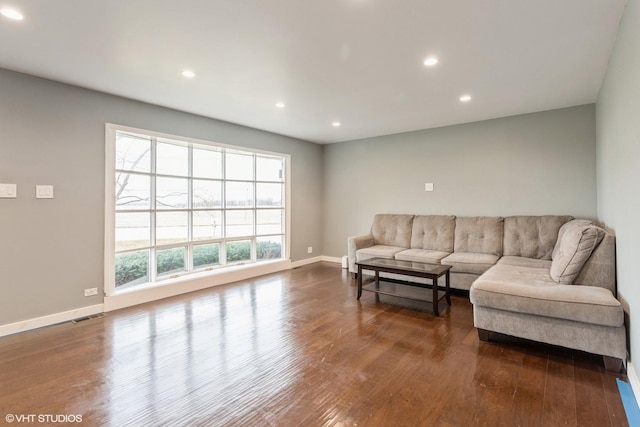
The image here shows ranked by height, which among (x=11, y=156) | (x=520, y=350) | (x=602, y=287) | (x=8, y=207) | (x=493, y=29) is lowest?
(x=520, y=350)

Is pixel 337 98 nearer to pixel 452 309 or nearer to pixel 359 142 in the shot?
pixel 359 142

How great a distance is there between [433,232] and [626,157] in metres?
2.85

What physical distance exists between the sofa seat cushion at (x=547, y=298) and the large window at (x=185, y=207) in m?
3.69

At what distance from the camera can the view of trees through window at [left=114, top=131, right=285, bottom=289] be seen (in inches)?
150

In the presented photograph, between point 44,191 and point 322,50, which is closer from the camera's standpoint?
point 322,50

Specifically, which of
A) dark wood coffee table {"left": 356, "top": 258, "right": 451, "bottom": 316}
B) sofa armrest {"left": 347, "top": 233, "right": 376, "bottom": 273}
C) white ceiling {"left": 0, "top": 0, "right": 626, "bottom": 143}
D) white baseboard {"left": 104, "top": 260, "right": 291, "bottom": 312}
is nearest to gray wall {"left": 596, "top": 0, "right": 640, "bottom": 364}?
white ceiling {"left": 0, "top": 0, "right": 626, "bottom": 143}

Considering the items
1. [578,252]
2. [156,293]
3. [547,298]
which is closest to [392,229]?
[578,252]

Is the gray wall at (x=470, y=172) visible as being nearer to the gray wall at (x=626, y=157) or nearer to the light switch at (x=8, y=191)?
the gray wall at (x=626, y=157)

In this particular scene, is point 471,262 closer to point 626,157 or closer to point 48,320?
point 626,157

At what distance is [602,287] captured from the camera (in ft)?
8.12

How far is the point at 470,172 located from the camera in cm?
476

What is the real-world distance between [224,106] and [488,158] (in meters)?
3.89

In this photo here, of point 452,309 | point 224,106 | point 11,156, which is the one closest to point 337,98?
point 224,106

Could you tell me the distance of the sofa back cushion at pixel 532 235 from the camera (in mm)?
3893
